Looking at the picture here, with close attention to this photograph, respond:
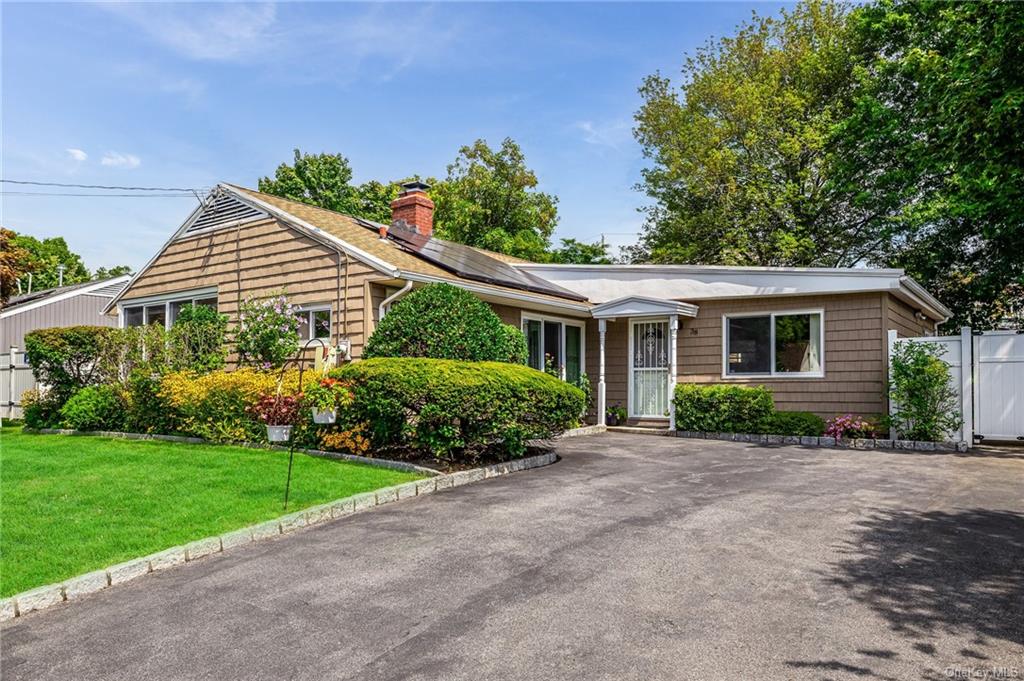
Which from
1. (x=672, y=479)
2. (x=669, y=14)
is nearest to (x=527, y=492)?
(x=672, y=479)

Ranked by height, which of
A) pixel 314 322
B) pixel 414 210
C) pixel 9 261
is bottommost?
pixel 314 322

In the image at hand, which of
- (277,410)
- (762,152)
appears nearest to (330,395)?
(277,410)

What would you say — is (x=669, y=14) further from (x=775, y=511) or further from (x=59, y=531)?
(x=59, y=531)

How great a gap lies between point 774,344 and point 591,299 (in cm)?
429

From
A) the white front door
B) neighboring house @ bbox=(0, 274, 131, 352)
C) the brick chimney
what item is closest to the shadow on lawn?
the white front door

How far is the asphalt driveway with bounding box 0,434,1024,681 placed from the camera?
3439mm

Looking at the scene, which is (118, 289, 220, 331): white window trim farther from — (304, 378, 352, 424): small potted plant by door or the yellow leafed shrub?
(304, 378, 352, 424): small potted plant by door

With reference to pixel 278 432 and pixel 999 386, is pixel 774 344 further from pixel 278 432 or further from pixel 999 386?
pixel 278 432

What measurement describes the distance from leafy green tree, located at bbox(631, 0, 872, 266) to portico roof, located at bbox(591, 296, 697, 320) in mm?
11761

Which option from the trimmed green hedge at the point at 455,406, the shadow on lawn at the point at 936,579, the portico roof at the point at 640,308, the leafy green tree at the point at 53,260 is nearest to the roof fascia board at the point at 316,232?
the trimmed green hedge at the point at 455,406

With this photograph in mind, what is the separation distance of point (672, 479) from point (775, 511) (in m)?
1.90

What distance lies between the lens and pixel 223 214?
→ 1442cm

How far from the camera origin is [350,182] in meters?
39.3

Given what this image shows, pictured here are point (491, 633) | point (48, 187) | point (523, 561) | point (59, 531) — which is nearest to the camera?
point (491, 633)
